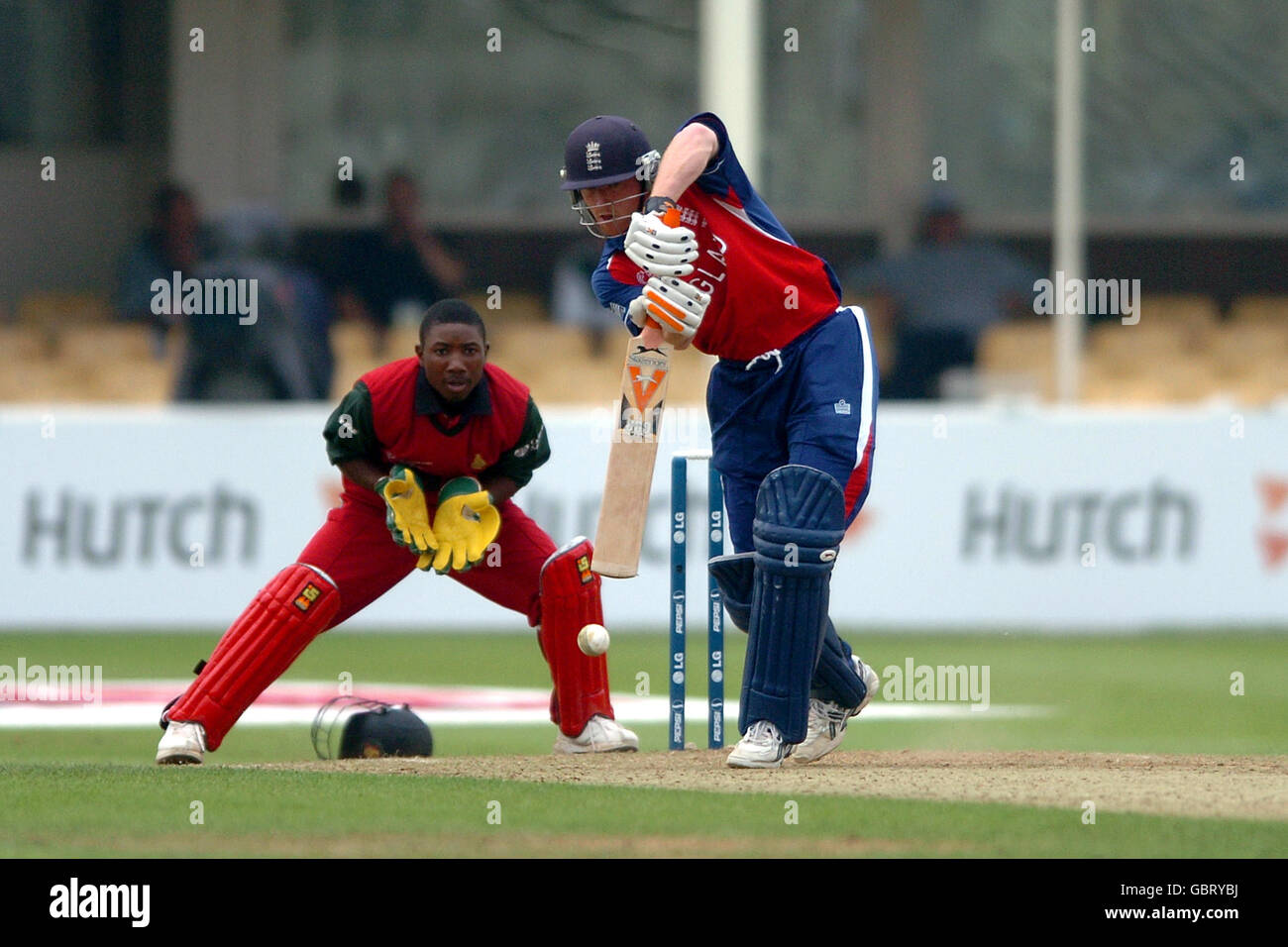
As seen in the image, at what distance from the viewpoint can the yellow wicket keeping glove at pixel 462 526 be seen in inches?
302

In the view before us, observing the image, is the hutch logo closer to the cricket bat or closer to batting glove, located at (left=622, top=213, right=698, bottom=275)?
the cricket bat

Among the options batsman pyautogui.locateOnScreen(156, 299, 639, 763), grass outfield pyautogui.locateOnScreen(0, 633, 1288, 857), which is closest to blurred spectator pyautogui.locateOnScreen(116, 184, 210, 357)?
grass outfield pyautogui.locateOnScreen(0, 633, 1288, 857)

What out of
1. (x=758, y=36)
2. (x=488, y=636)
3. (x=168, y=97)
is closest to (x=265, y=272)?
(x=488, y=636)

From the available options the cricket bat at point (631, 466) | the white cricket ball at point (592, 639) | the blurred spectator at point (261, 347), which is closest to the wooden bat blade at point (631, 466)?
the cricket bat at point (631, 466)

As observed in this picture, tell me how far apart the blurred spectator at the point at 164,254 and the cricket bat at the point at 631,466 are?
29.4ft

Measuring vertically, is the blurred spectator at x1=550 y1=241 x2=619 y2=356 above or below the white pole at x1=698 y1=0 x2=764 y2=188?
below

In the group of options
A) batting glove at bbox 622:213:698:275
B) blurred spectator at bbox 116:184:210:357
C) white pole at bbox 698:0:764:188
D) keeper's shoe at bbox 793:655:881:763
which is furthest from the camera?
blurred spectator at bbox 116:184:210:357

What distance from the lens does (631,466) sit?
7.05 m

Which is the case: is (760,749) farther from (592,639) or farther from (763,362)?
(763,362)

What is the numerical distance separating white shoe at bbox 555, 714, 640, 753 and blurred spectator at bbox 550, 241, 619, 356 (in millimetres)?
9229

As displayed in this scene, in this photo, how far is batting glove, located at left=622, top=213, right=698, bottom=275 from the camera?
640 cm

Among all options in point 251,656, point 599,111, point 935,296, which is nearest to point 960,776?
point 251,656

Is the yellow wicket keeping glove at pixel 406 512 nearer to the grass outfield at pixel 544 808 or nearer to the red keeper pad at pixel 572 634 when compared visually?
the red keeper pad at pixel 572 634
